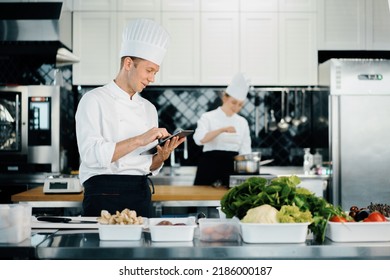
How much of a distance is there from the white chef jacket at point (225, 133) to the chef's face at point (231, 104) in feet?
0.22

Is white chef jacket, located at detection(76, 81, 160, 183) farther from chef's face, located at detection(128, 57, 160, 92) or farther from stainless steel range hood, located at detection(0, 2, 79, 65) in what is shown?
stainless steel range hood, located at detection(0, 2, 79, 65)

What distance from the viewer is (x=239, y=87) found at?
15.1ft

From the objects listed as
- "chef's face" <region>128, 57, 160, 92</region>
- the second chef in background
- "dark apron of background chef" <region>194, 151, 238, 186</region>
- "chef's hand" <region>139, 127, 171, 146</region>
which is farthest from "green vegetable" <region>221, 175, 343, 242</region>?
"dark apron of background chef" <region>194, 151, 238, 186</region>

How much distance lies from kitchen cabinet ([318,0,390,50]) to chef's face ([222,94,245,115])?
930 millimetres

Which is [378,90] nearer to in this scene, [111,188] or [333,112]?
[333,112]

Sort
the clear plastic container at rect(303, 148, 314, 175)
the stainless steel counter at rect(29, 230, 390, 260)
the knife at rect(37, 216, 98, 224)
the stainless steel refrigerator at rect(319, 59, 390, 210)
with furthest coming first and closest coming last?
the clear plastic container at rect(303, 148, 314, 175) → the stainless steel refrigerator at rect(319, 59, 390, 210) → the knife at rect(37, 216, 98, 224) → the stainless steel counter at rect(29, 230, 390, 260)

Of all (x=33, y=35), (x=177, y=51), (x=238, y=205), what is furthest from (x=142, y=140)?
(x=177, y=51)

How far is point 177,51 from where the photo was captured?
510 centimetres

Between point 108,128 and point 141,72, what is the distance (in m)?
0.26

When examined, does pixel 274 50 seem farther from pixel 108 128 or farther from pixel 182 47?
pixel 108 128

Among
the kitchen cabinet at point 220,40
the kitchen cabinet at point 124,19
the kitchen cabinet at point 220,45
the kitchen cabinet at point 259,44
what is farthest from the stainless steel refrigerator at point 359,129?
the kitchen cabinet at point 124,19

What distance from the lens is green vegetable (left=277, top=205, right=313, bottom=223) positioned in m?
1.68

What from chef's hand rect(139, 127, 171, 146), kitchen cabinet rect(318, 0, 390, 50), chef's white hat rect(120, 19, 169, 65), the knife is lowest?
the knife

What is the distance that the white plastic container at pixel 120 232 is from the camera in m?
1.72
